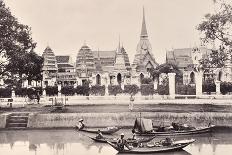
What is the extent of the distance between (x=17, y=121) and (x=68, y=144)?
846 centimetres

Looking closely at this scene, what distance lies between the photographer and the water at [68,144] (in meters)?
26.6

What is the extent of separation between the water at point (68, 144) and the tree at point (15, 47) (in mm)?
7567

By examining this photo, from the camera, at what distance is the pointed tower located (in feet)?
310

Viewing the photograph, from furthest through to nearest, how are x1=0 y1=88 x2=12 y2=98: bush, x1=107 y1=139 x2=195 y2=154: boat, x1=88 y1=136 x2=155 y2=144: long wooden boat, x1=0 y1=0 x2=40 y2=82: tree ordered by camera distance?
x1=0 y1=88 x2=12 y2=98: bush < x1=0 y1=0 x2=40 y2=82: tree < x1=88 y1=136 x2=155 y2=144: long wooden boat < x1=107 y1=139 x2=195 y2=154: boat

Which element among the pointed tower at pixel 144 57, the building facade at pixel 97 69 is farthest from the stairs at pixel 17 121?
the pointed tower at pixel 144 57

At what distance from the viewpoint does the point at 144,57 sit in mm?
95375

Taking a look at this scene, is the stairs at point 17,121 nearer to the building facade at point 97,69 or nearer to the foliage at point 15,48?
the foliage at point 15,48

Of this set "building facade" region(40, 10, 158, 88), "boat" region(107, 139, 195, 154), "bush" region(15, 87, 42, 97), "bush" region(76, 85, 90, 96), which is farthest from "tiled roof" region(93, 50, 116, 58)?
"boat" region(107, 139, 195, 154)

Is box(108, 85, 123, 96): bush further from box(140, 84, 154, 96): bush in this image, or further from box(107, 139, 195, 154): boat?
box(107, 139, 195, 154): boat

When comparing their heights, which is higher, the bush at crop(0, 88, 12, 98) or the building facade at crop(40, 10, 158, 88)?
the building facade at crop(40, 10, 158, 88)

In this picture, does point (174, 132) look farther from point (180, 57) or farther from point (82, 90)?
point (180, 57)

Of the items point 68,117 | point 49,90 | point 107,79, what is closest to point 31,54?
point 68,117

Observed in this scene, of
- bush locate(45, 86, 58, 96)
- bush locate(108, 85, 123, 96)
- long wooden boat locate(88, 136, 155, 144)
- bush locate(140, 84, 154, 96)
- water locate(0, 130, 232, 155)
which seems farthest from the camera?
bush locate(108, 85, 123, 96)

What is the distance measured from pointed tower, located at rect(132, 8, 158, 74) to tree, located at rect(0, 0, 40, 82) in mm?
53848
